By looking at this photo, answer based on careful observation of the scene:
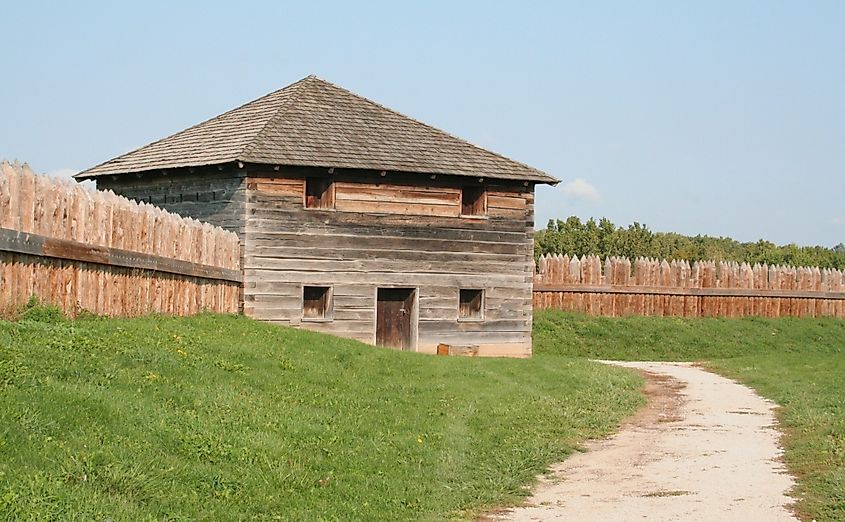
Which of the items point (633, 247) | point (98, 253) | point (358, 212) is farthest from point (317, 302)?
point (633, 247)

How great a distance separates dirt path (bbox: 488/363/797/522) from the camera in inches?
397

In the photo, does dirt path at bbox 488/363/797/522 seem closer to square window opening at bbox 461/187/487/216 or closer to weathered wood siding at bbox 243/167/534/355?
weathered wood siding at bbox 243/167/534/355

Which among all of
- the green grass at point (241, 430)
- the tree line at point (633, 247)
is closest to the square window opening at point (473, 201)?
the green grass at point (241, 430)

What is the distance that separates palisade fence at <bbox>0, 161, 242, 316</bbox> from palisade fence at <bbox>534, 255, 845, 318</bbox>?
15187mm

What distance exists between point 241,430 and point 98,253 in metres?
6.32

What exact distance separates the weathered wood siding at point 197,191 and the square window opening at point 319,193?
1.68m

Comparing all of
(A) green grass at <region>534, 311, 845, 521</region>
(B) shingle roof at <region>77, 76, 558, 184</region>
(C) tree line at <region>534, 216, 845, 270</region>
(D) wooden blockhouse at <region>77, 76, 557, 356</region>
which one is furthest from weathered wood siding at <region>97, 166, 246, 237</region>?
(C) tree line at <region>534, 216, 845, 270</region>

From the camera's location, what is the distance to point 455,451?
1263 cm

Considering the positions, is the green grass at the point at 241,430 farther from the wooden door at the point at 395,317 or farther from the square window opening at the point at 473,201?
the square window opening at the point at 473,201

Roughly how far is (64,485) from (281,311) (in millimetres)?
17455

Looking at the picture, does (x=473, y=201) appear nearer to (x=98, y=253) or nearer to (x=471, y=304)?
(x=471, y=304)

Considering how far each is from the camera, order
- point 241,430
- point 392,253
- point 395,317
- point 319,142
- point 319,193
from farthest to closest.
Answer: point 395,317 < point 392,253 < point 319,142 < point 319,193 < point 241,430

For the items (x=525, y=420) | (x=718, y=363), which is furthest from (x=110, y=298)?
(x=718, y=363)

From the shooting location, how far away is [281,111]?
27.7m
